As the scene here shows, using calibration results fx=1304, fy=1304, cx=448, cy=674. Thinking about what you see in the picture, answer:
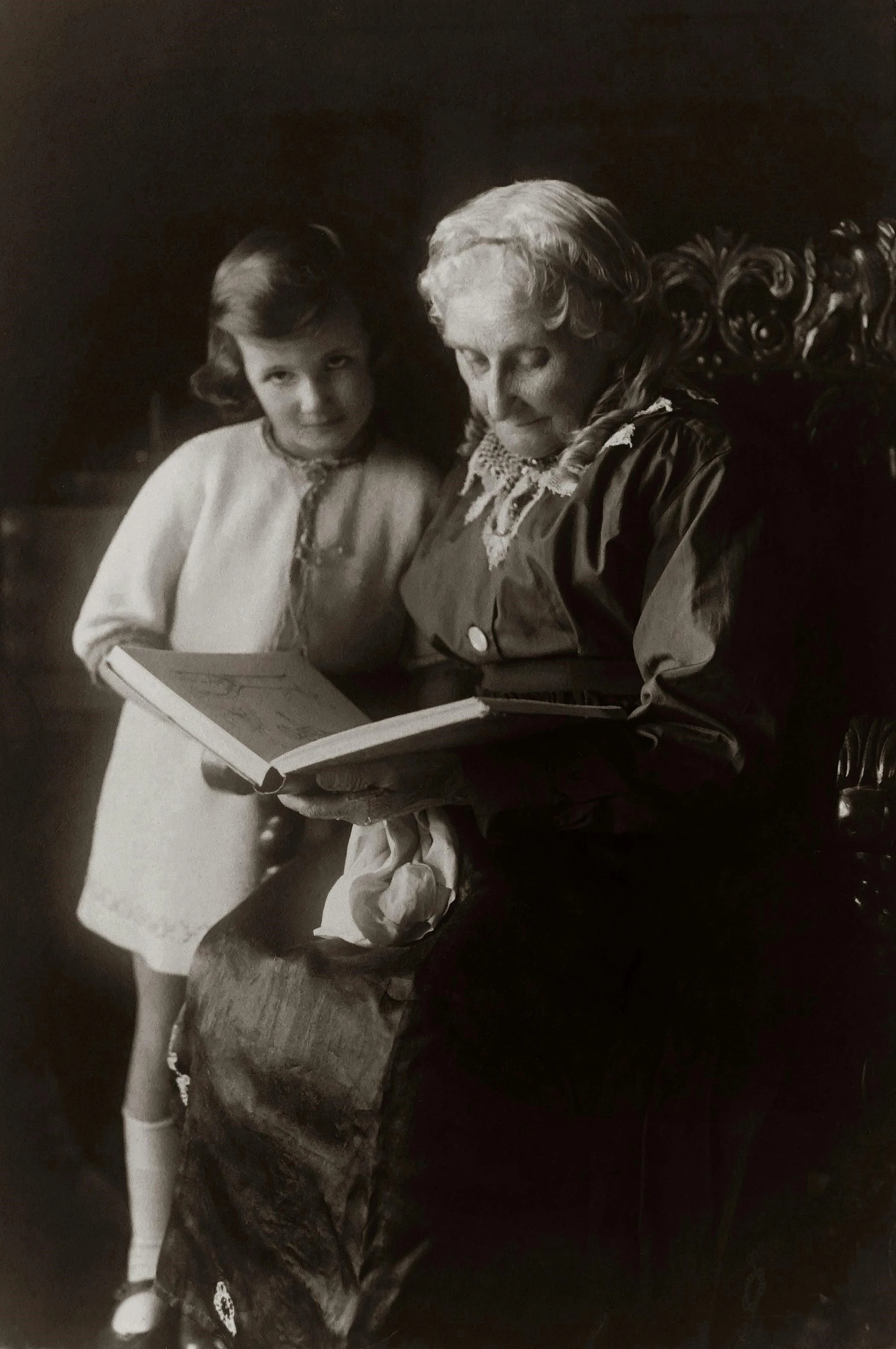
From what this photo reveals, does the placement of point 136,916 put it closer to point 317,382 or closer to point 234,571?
point 234,571

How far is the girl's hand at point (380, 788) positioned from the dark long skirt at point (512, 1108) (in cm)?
11

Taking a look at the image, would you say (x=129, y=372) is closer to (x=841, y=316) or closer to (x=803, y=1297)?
(x=841, y=316)

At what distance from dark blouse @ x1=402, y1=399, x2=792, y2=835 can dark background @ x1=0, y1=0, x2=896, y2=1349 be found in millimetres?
283

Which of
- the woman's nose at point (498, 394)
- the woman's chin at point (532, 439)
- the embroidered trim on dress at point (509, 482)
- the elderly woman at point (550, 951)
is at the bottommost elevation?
the elderly woman at point (550, 951)

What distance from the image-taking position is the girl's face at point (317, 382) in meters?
1.75

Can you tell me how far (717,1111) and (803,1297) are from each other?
0.31m

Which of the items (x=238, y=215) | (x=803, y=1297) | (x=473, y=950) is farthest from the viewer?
(x=238, y=215)

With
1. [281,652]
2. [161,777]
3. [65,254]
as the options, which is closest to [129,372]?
[65,254]

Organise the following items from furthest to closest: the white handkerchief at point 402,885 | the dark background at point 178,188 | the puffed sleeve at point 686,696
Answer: the dark background at point 178,188, the white handkerchief at point 402,885, the puffed sleeve at point 686,696

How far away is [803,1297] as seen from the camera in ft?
5.51

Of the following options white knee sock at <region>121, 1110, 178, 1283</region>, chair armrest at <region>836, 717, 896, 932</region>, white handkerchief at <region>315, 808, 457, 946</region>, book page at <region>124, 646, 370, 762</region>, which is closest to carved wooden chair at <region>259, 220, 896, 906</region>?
chair armrest at <region>836, 717, 896, 932</region>

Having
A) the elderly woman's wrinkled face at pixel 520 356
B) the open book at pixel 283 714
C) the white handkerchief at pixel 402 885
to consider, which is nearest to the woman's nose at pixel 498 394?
the elderly woman's wrinkled face at pixel 520 356

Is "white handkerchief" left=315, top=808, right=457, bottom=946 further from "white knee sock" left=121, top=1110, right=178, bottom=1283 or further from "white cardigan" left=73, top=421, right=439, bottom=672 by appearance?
"white knee sock" left=121, top=1110, right=178, bottom=1283

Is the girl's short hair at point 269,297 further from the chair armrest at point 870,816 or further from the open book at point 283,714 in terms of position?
the chair armrest at point 870,816
